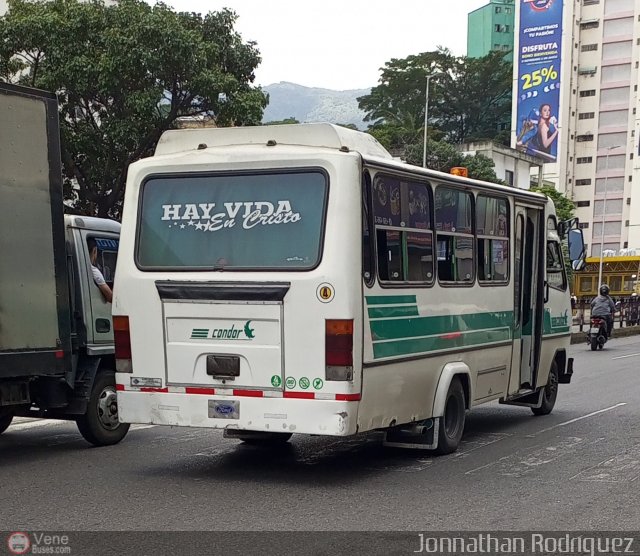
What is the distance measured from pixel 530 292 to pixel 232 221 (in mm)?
4746

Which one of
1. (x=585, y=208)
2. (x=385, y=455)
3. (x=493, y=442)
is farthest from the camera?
(x=585, y=208)

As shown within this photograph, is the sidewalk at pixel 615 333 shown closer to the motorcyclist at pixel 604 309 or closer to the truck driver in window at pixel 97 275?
the motorcyclist at pixel 604 309

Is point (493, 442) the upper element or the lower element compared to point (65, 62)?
lower

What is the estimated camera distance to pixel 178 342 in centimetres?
797

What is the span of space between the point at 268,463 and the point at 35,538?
10.0ft

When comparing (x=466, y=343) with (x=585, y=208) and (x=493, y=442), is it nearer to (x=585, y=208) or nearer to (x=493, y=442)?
(x=493, y=442)

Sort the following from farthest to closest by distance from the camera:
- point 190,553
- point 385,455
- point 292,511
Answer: point 385,455, point 292,511, point 190,553

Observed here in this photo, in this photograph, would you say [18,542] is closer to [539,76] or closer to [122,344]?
[122,344]

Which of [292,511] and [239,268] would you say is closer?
[292,511]

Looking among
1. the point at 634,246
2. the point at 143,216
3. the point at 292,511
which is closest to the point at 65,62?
the point at 143,216

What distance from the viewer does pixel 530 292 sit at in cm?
1141

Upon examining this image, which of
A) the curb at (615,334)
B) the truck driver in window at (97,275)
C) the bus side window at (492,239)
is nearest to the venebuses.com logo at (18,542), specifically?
the truck driver in window at (97,275)

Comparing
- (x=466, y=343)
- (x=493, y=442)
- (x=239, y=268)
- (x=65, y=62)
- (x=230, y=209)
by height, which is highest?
(x=65, y=62)

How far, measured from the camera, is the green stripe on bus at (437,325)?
26.0 ft
